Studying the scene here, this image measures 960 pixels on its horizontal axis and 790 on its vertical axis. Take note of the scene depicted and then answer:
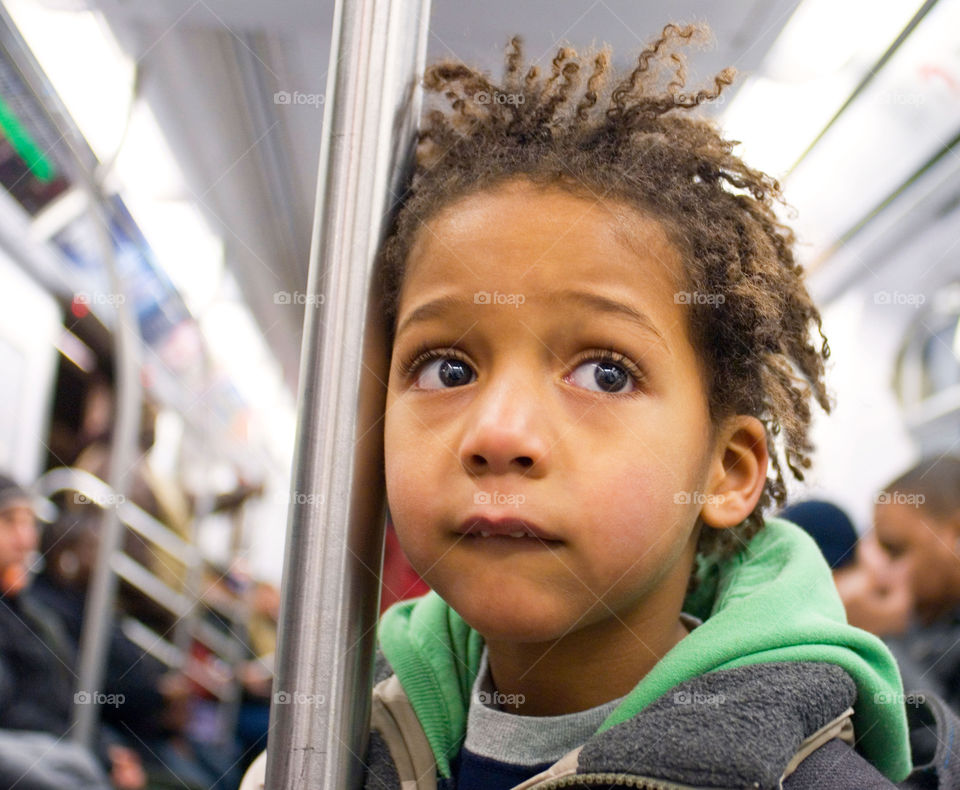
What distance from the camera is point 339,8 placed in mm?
570

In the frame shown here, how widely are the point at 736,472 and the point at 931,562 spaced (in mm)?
1642

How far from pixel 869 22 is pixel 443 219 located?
54.1 inches

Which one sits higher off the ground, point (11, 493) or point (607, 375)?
point (11, 493)

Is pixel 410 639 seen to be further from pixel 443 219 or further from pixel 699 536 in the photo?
pixel 443 219

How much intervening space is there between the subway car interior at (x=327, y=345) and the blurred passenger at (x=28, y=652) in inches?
0.4

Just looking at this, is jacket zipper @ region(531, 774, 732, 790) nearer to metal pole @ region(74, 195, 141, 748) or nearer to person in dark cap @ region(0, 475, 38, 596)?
metal pole @ region(74, 195, 141, 748)

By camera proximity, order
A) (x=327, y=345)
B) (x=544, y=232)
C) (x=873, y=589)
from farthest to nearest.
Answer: (x=873, y=589) < (x=544, y=232) < (x=327, y=345)

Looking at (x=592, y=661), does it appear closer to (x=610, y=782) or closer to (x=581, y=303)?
(x=610, y=782)

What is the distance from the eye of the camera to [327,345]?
0.54m

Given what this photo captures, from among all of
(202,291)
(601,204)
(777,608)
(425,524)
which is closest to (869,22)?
(601,204)

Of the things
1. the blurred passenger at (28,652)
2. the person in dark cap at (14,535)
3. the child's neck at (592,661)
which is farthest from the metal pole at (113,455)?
the child's neck at (592,661)

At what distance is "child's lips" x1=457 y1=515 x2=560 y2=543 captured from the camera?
0.67 meters

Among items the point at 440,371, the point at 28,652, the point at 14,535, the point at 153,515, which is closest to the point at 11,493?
the point at 14,535

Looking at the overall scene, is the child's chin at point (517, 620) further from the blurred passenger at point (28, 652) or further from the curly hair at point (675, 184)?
the blurred passenger at point (28, 652)
